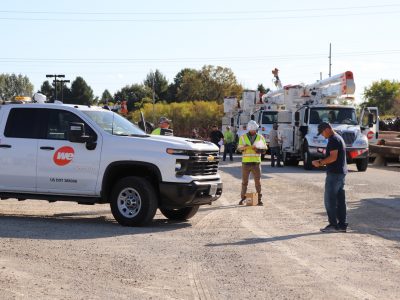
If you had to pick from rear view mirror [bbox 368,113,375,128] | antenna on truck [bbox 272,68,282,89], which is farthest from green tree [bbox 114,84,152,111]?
rear view mirror [bbox 368,113,375,128]

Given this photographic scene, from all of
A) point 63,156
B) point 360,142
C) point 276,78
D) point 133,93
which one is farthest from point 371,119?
point 133,93

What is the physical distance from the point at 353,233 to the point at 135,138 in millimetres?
3864

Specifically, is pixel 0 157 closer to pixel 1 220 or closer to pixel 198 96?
pixel 1 220

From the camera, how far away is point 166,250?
1073 cm

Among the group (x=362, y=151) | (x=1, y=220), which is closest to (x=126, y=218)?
(x=1, y=220)

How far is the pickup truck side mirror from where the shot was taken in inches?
508

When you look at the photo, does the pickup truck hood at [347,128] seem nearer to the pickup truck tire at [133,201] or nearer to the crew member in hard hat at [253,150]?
the crew member in hard hat at [253,150]

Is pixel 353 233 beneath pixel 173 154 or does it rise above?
beneath

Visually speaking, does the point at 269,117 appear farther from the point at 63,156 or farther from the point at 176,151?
the point at 176,151

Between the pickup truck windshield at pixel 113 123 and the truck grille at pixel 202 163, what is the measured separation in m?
1.24

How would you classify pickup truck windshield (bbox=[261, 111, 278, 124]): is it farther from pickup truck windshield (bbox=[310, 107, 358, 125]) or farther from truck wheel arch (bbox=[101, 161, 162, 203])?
truck wheel arch (bbox=[101, 161, 162, 203])

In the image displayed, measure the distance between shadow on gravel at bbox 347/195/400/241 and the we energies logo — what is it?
489 cm

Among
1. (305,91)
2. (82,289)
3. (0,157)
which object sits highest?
(305,91)

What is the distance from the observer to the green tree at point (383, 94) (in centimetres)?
11656
